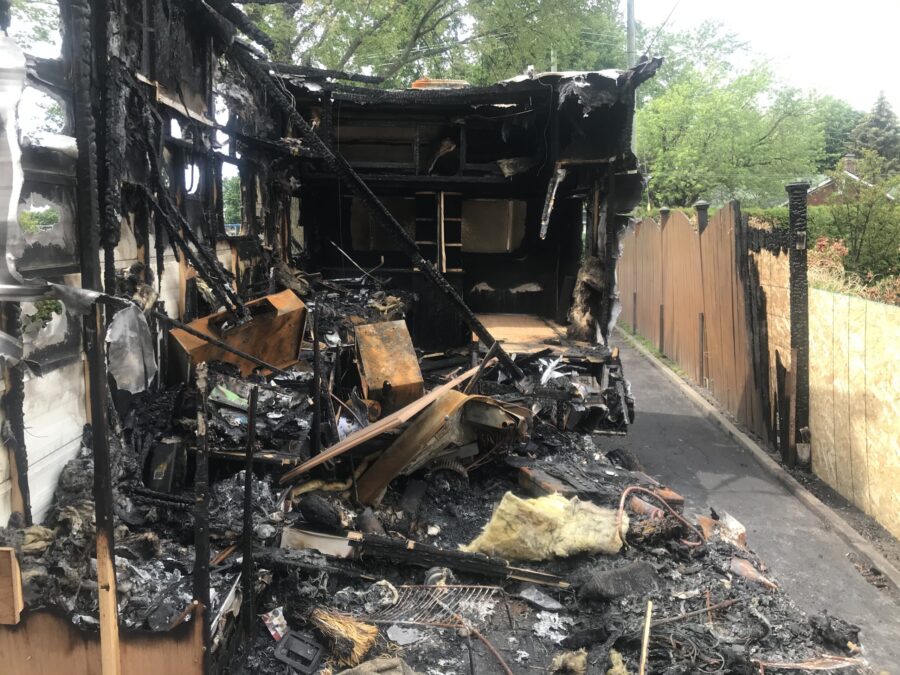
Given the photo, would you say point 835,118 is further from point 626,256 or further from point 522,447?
point 522,447

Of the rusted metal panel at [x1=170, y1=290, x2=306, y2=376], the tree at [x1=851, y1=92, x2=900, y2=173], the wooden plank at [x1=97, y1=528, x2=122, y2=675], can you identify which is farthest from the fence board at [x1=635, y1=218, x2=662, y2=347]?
the tree at [x1=851, y1=92, x2=900, y2=173]

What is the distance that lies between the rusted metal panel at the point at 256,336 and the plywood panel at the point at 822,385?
5.70 m

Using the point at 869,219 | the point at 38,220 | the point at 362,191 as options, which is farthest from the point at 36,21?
the point at 869,219

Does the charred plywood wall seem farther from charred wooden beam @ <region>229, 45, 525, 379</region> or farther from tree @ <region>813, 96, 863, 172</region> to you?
tree @ <region>813, 96, 863, 172</region>

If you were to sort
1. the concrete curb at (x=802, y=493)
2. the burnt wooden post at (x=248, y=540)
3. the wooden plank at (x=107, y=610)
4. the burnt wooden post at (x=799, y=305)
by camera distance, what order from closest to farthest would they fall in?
the wooden plank at (x=107, y=610) < the burnt wooden post at (x=248, y=540) < the concrete curb at (x=802, y=493) < the burnt wooden post at (x=799, y=305)

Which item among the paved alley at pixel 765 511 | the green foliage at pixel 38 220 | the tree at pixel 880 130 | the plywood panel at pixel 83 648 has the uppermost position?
the tree at pixel 880 130

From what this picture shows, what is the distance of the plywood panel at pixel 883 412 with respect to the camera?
5.39 meters

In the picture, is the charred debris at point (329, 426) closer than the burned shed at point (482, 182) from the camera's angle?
Yes

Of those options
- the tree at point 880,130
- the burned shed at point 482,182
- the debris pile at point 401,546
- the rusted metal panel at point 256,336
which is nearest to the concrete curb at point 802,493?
the debris pile at point 401,546

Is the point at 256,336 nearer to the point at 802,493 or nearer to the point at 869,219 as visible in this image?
the point at 802,493

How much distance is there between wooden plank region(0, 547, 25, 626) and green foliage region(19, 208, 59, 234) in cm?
207

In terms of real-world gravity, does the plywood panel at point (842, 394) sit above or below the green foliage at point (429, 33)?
below

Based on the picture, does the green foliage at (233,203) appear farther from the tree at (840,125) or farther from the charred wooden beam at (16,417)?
the tree at (840,125)

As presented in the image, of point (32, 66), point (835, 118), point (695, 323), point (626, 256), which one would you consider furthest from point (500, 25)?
point (835, 118)
